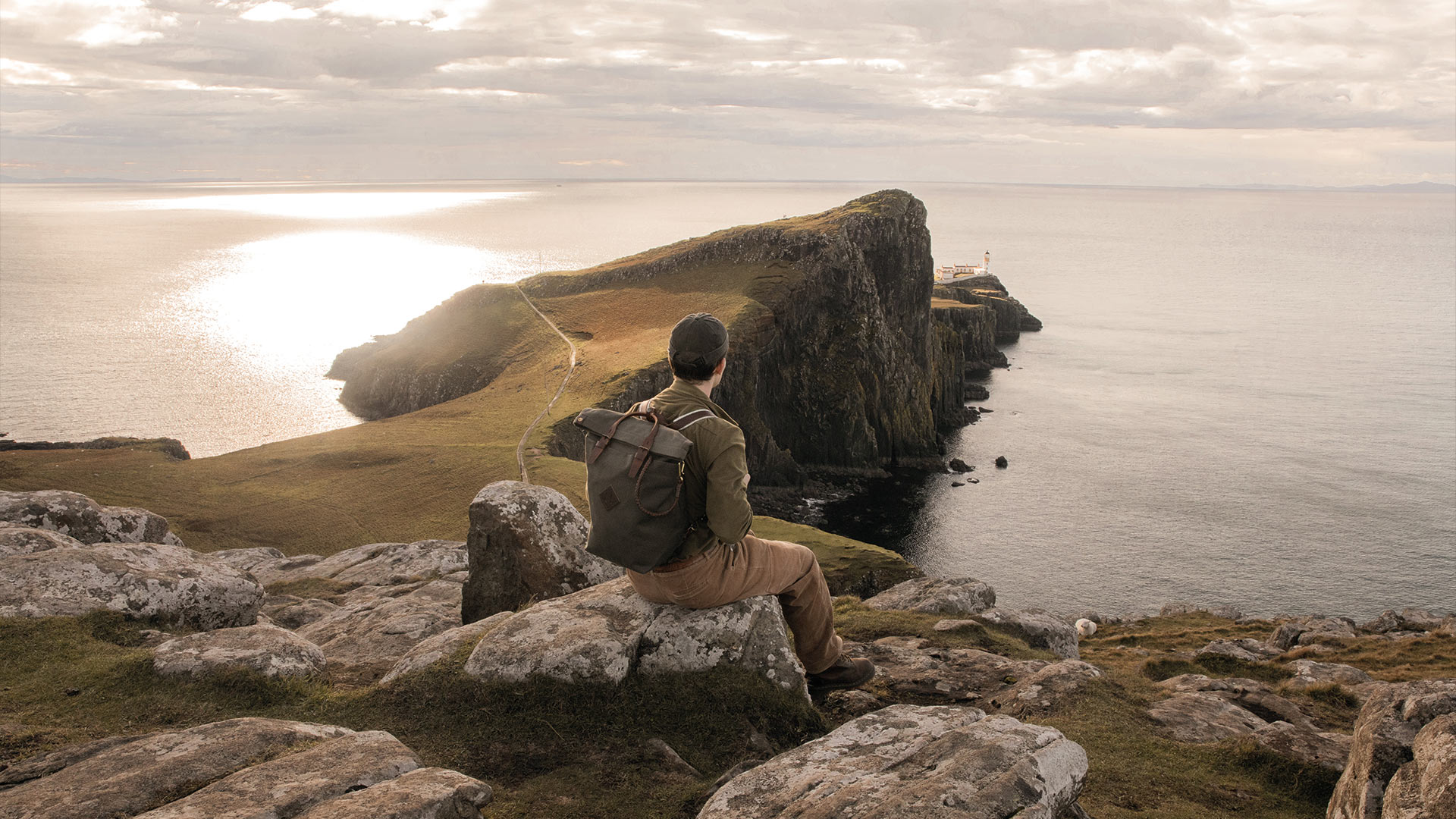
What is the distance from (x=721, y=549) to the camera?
10461mm

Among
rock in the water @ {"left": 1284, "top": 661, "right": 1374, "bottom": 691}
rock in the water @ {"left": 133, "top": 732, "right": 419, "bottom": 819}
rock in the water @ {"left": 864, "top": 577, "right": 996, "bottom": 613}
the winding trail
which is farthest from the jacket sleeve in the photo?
the winding trail

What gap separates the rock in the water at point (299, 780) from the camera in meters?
7.35

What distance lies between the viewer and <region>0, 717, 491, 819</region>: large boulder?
7.42 meters

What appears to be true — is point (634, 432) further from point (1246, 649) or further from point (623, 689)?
point (1246, 649)

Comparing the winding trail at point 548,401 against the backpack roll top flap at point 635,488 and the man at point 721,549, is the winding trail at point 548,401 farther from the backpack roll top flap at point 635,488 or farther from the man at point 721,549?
the backpack roll top flap at point 635,488

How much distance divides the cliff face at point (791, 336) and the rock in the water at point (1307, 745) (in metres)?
67.6

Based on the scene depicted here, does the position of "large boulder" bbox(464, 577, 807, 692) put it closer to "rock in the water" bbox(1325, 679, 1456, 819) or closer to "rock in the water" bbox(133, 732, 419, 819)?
"rock in the water" bbox(133, 732, 419, 819)

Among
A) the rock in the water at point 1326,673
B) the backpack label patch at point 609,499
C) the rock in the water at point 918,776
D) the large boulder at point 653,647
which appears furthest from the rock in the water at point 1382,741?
the rock in the water at point 1326,673

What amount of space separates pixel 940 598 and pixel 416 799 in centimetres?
1497

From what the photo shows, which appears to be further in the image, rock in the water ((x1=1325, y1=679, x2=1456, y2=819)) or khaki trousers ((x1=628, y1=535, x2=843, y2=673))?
khaki trousers ((x1=628, y1=535, x2=843, y2=673))

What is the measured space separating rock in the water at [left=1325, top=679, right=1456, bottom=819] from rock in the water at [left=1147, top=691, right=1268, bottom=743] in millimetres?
2223

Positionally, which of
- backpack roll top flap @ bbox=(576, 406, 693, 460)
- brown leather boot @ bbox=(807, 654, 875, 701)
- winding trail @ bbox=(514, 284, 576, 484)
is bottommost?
winding trail @ bbox=(514, 284, 576, 484)

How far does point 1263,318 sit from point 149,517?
218842 mm

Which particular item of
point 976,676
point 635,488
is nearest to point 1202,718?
point 976,676
